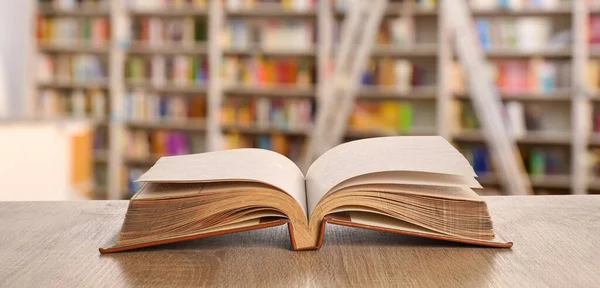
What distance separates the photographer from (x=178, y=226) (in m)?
0.88

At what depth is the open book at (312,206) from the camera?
87 cm

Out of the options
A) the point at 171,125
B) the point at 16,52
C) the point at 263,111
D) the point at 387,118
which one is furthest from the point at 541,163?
the point at 16,52

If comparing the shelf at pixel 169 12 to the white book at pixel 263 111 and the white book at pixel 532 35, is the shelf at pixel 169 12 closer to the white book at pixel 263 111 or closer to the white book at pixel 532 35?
the white book at pixel 263 111

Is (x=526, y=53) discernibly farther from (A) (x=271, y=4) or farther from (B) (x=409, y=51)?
(A) (x=271, y=4)

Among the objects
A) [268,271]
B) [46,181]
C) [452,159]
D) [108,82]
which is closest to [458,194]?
[452,159]

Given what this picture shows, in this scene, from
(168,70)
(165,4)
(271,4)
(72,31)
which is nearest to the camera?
(271,4)

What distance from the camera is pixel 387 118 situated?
4934 millimetres

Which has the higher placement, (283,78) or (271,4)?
(271,4)

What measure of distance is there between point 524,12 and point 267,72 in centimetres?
175

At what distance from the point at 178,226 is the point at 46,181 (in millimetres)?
2866

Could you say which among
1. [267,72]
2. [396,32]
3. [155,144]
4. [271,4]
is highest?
[271,4]

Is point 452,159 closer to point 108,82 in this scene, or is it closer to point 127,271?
point 127,271

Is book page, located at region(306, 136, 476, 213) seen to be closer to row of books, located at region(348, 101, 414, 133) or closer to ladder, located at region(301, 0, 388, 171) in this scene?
ladder, located at region(301, 0, 388, 171)

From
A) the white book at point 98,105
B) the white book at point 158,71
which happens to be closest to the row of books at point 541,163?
the white book at point 158,71
